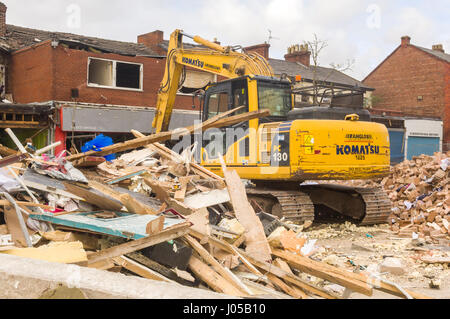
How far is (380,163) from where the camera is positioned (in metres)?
10.5

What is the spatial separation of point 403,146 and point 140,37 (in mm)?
17849

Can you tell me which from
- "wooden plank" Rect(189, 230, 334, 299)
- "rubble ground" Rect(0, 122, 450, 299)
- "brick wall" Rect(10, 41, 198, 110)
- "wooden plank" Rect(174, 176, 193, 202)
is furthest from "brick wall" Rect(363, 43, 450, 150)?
"wooden plank" Rect(189, 230, 334, 299)

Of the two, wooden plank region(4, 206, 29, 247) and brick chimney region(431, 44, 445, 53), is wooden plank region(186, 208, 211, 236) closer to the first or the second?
wooden plank region(4, 206, 29, 247)

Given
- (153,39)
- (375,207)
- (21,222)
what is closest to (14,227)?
(21,222)

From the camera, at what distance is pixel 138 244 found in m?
4.70

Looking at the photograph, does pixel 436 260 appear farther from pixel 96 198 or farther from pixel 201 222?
pixel 96 198

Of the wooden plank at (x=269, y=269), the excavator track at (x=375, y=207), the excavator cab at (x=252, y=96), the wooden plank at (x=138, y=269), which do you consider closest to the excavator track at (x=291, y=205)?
the excavator track at (x=375, y=207)

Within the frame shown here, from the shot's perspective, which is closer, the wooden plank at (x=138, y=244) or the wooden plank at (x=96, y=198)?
the wooden plank at (x=138, y=244)

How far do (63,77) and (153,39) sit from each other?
6.87 metres

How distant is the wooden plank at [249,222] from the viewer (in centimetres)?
585

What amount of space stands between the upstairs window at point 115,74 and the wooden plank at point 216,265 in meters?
15.4

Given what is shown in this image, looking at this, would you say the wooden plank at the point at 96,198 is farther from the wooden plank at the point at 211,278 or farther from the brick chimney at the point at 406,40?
the brick chimney at the point at 406,40

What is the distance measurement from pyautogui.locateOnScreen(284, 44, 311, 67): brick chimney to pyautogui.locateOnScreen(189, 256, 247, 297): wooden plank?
113 ft
